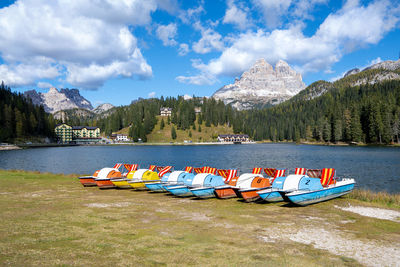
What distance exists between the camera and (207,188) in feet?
82.4

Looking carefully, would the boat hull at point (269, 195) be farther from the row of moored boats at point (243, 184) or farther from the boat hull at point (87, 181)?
the boat hull at point (87, 181)

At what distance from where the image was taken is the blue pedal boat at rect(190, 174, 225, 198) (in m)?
25.0

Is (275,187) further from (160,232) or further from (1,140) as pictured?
(1,140)

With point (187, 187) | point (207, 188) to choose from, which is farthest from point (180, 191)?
point (207, 188)

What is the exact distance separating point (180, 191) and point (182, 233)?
38.8 ft

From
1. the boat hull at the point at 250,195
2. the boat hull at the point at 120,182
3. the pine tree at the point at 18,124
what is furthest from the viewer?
the pine tree at the point at 18,124

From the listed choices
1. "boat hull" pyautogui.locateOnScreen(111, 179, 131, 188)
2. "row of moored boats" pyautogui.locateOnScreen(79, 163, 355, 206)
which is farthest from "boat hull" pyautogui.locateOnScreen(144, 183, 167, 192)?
"boat hull" pyautogui.locateOnScreen(111, 179, 131, 188)

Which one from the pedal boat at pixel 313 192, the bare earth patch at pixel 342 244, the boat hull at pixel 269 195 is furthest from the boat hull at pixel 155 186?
the bare earth patch at pixel 342 244

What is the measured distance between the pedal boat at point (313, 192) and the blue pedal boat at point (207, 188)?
6969 mm

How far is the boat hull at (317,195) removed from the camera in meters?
21.0

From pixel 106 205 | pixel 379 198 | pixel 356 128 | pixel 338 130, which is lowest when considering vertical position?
pixel 379 198

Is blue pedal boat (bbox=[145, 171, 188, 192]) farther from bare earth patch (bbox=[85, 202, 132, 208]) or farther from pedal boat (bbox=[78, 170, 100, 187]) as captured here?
pedal boat (bbox=[78, 170, 100, 187])

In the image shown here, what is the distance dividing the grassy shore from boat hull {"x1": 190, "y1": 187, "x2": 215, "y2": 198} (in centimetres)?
185

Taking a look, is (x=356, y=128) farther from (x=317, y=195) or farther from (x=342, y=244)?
(x=342, y=244)
